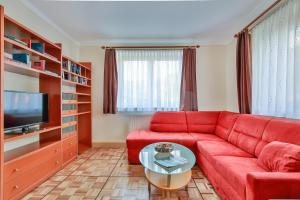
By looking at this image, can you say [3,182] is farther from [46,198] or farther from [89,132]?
[89,132]

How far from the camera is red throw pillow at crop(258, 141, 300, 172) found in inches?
60.0

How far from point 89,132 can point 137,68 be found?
183 centimetres

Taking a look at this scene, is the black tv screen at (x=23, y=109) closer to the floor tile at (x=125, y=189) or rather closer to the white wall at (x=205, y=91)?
the floor tile at (x=125, y=189)

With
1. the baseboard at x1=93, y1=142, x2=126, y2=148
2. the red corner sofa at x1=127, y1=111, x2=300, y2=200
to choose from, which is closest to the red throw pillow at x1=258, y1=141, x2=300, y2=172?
the red corner sofa at x1=127, y1=111, x2=300, y2=200

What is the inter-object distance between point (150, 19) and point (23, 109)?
7.59 ft

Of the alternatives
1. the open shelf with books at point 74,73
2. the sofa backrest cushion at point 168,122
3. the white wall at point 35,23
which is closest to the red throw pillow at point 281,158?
the sofa backrest cushion at point 168,122

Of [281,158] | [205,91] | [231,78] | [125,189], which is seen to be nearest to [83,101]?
[125,189]

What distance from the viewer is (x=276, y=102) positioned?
2502 mm

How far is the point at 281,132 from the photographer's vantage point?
6.63ft

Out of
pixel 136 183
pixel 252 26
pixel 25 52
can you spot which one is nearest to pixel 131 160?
pixel 136 183

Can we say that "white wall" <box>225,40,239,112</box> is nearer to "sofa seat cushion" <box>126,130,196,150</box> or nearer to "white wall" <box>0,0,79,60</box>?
"sofa seat cushion" <box>126,130,196,150</box>

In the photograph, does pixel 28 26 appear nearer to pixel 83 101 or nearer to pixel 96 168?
pixel 83 101

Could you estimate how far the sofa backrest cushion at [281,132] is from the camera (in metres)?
1.88

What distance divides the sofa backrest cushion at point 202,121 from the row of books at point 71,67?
93.6 inches
